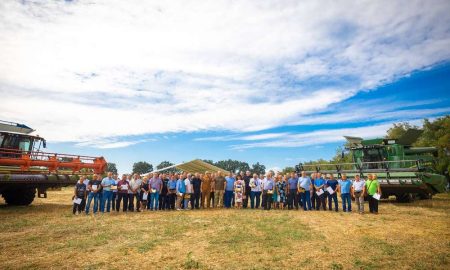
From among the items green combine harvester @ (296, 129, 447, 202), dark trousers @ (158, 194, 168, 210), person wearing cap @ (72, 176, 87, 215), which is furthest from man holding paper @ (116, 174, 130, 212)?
green combine harvester @ (296, 129, 447, 202)

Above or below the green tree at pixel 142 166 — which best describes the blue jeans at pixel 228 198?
below

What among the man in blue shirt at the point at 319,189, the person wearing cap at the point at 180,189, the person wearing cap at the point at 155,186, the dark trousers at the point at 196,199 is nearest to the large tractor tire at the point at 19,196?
the person wearing cap at the point at 155,186

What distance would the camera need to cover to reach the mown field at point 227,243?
563 centimetres

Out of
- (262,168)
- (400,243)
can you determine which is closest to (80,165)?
(400,243)

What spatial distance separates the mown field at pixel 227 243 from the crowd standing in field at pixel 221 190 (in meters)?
2.04

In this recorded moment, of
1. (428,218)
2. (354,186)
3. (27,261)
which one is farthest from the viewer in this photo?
(354,186)

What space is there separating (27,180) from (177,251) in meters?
10.4

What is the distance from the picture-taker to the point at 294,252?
6.32 metres

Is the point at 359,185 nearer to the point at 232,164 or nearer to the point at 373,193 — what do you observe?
the point at 373,193

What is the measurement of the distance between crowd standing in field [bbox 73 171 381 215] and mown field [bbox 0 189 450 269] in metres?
2.04

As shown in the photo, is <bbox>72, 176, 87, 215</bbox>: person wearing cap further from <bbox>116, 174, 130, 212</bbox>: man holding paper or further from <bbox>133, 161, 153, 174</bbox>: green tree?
<bbox>133, 161, 153, 174</bbox>: green tree

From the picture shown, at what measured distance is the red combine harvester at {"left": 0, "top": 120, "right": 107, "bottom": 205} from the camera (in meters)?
13.1

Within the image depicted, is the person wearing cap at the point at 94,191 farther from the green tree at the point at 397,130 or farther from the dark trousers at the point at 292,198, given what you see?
the green tree at the point at 397,130

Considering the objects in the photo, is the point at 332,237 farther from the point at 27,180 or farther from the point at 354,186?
the point at 27,180
